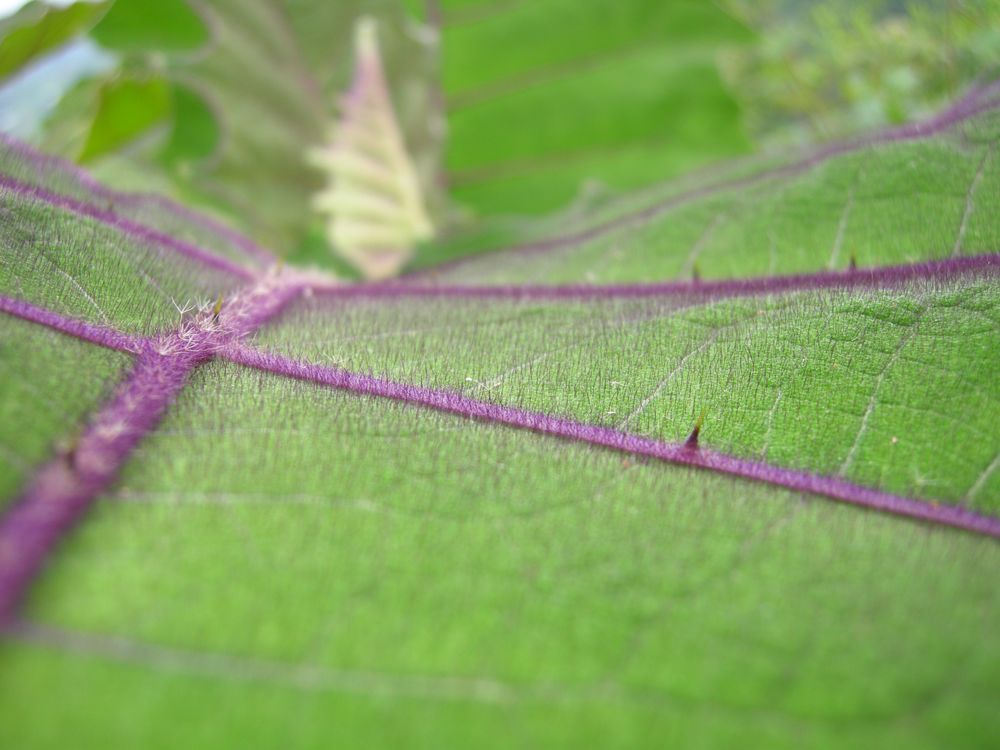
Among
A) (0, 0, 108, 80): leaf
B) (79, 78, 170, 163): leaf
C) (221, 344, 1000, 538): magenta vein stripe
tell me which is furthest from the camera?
(79, 78, 170, 163): leaf

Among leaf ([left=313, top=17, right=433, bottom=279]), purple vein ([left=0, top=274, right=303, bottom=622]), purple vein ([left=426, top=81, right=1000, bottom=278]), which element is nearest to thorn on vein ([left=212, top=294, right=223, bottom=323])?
purple vein ([left=0, top=274, right=303, bottom=622])

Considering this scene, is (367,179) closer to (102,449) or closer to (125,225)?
(125,225)

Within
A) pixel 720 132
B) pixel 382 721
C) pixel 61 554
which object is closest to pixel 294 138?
pixel 720 132

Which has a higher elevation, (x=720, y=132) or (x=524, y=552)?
(x=524, y=552)

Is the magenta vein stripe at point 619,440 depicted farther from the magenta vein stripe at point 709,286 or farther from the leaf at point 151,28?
the leaf at point 151,28

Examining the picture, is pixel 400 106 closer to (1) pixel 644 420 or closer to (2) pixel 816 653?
(1) pixel 644 420

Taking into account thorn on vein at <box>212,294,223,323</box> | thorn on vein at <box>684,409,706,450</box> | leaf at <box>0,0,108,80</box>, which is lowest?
thorn on vein at <box>684,409,706,450</box>

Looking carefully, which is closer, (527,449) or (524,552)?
(524,552)

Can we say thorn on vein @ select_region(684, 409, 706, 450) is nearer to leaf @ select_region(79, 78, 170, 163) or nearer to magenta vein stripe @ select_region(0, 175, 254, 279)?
magenta vein stripe @ select_region(0, 175, 254, 279)
